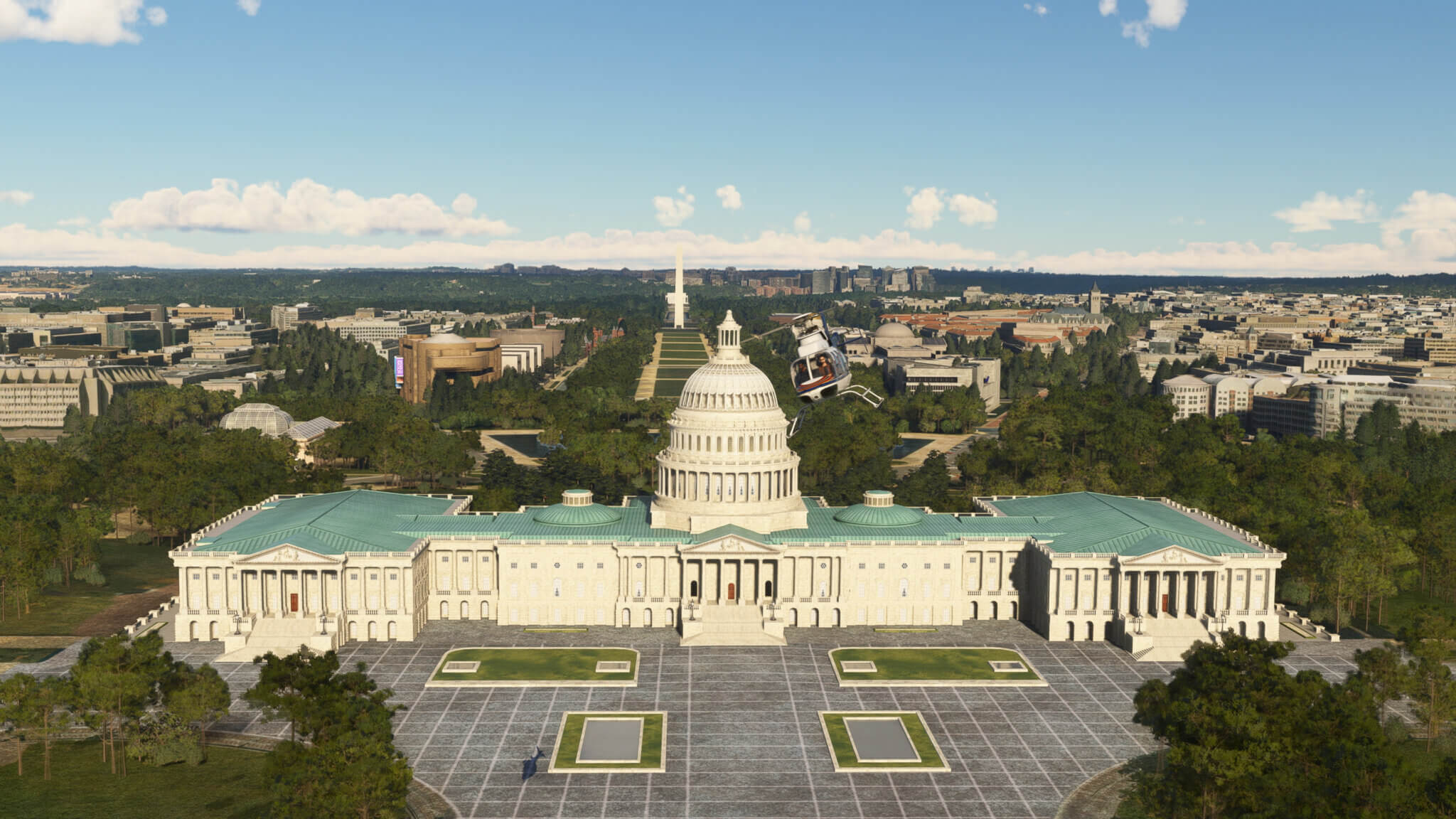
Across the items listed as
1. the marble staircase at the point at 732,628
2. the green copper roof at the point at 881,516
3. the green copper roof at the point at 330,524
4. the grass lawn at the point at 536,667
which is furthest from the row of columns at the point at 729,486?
the green copper roof at the point at 330,524

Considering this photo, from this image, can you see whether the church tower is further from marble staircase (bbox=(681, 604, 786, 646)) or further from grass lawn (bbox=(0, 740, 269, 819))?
grass lawn (bbox=(0, 740, 269, 819))

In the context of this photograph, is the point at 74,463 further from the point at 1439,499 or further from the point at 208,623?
the point at 1439,499

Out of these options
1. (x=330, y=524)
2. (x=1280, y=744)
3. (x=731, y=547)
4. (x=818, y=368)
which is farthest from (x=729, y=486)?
(x=1280, y=744)

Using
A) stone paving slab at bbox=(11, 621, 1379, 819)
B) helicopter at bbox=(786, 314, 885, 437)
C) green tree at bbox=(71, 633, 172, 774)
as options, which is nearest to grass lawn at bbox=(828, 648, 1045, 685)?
stone paving slab at bbox=(11, 621, 1379, 819)

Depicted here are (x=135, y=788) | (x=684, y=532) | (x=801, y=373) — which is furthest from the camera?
(x=801, y=373)

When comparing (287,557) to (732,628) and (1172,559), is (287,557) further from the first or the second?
(1172,559)

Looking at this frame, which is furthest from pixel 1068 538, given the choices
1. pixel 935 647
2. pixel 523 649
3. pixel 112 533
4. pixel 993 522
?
pixel 112 533

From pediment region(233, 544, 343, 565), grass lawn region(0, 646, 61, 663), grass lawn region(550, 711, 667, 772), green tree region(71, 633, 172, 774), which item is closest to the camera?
green tree region(71, 633, 172, 774)

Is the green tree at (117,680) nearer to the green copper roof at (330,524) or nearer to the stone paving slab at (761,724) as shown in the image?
the stone paving slab at (761,724)
